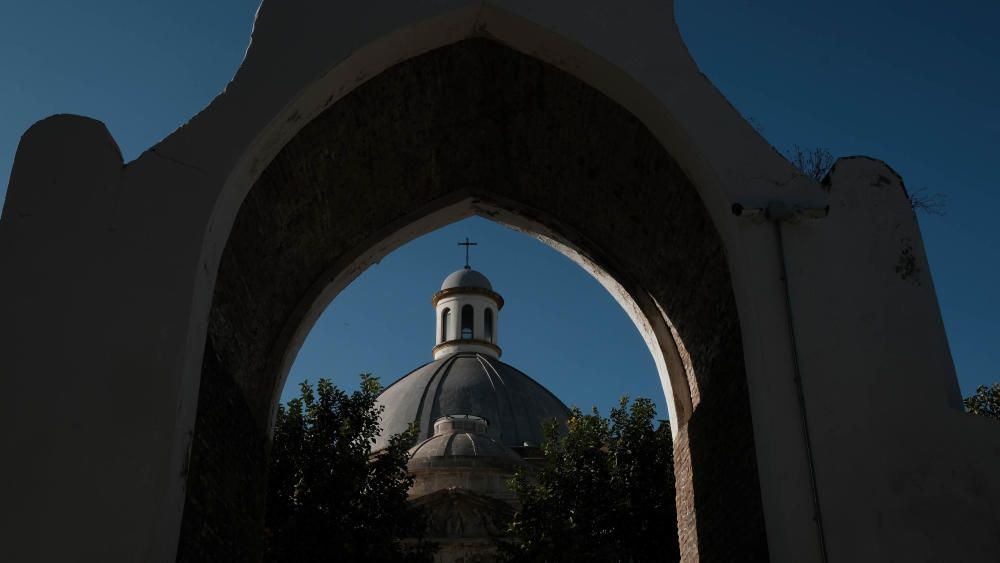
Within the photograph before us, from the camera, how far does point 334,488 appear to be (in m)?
19.5

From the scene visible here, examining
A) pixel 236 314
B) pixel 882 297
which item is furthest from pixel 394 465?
pixel 882 297

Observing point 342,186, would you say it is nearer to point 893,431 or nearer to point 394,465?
point 893,431

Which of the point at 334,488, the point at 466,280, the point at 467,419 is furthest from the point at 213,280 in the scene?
the point at 466,280

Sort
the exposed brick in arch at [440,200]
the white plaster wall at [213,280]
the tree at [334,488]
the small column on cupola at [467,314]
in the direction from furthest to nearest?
the small column on cupola at [467,314] < the tree at [334,488] < the exposed brick in arch at [440,200] < the white plaster wall at [213,280]

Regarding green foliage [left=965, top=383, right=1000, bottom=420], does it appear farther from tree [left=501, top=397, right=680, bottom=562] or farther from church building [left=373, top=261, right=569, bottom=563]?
church building [left=373, top=261, right=569, bottom=563]

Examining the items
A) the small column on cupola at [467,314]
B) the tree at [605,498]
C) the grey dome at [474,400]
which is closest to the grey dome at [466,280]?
the small column on cupola at [467,314]

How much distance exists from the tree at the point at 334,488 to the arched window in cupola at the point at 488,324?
25.9 m

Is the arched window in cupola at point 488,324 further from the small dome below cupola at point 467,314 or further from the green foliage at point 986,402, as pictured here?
the green foliage at point 986,402

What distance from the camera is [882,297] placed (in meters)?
7.46

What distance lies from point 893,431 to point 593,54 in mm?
3785

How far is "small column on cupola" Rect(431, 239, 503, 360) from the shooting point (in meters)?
46.8

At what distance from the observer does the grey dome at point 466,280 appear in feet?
154

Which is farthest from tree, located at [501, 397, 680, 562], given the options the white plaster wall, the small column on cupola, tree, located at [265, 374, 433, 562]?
the small column on cupola

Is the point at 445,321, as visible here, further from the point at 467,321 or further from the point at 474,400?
the point at 474,400
